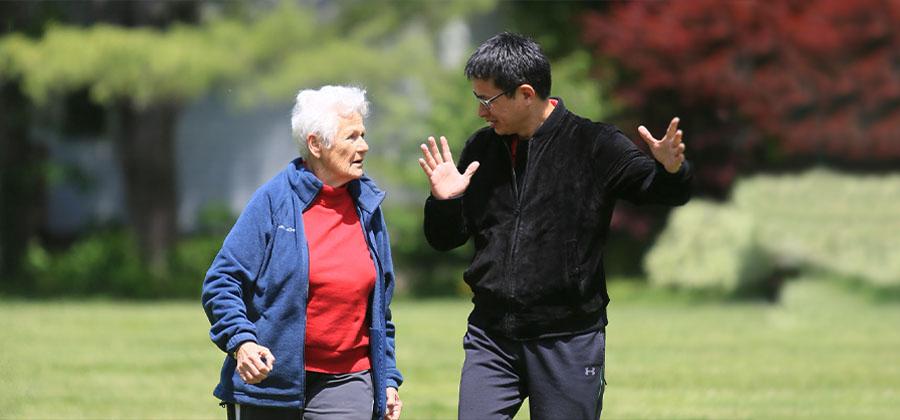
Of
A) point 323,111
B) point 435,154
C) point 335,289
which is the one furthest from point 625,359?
point 323,111

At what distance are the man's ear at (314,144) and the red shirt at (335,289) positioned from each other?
0.41ft

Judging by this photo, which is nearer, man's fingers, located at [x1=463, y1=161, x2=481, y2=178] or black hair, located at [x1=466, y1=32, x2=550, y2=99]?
black hair, located at [x1=466, y1=32, x2=550, y2=99]

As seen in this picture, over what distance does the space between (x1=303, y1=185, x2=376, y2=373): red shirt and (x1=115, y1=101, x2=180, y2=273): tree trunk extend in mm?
13775

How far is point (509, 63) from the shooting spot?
4.51 metres

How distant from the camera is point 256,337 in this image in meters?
4.50

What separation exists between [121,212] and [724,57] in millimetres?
11808

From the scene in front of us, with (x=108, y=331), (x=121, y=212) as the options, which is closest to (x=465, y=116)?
(x=108, y=331)

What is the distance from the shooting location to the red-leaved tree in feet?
54.1

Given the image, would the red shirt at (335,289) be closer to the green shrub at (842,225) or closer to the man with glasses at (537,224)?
the man with glasses at (537,224)

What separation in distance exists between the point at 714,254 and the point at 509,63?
13187 mm

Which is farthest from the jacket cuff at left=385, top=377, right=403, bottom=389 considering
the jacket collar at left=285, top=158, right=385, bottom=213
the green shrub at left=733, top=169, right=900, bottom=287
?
the green shrub at left=733, top=169, right=900, bottom=287

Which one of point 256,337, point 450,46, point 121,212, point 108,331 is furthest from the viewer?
point 121,212

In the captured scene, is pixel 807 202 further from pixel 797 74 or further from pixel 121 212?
pixel 121 212

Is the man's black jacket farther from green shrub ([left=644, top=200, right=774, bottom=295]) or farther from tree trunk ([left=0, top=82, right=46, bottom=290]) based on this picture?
tree trunk ([left=0, top=82, right=46, bottom=290])
